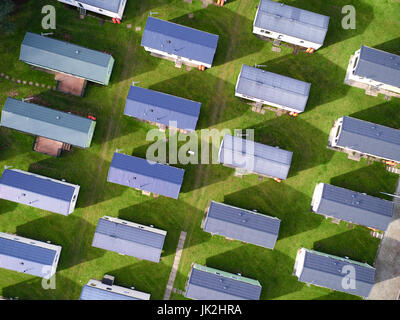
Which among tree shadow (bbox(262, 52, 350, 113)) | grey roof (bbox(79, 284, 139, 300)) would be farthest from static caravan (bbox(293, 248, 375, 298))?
grey roof (bbox(79, 284, 139, 300))

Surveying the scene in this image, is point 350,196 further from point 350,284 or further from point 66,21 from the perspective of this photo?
point 66,21

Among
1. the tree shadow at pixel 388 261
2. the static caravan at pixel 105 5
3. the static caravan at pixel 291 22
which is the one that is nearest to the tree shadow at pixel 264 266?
the tree shadow at pixel 388 261

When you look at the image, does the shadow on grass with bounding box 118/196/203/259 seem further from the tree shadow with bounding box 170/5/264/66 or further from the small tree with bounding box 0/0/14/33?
the small tree with bounding box 0/0/14/33

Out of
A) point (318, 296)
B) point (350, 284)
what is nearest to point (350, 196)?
point (350, 284)

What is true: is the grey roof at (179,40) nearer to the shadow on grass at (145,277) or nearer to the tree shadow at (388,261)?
the shadow on grass at (145,277)

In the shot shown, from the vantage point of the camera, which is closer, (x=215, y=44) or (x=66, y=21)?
(x=215, y=44)
